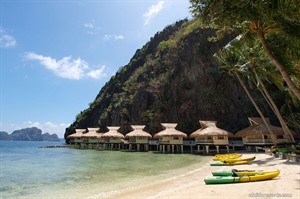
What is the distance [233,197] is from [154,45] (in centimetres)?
6301

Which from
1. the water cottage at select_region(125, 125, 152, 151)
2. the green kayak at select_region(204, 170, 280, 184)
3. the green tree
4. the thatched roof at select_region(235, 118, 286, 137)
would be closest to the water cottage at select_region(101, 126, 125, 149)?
the water cottage at select_region(125, 125, 152, 151)

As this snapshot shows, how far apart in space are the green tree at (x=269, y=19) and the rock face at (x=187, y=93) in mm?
23003

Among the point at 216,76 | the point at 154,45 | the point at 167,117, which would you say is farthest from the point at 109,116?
the point at 216,76

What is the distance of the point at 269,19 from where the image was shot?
677 cm

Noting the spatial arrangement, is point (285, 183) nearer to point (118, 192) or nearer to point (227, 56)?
point (118, 192)

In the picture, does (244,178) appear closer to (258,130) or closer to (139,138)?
(258,130)

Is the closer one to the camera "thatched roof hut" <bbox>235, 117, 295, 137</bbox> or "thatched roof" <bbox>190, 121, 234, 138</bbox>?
"thatched roof hut" <bbox>235, 117, 295, 137</bbox>

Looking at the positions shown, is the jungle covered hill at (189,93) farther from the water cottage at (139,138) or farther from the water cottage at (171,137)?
the water cottage at (139,138)

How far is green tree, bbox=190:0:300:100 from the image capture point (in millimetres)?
6624

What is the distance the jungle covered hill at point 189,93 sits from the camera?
32253 millimetres

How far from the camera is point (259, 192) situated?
710 cm

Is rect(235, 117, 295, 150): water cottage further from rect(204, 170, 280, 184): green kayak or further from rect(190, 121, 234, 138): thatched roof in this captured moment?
rect(204, 170, 280, 184): green kayak

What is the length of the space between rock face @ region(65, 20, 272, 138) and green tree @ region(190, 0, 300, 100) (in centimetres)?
2300

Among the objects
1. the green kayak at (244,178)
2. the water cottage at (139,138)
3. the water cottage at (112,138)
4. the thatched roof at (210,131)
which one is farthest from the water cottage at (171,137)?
the green kayak at (244,178)
